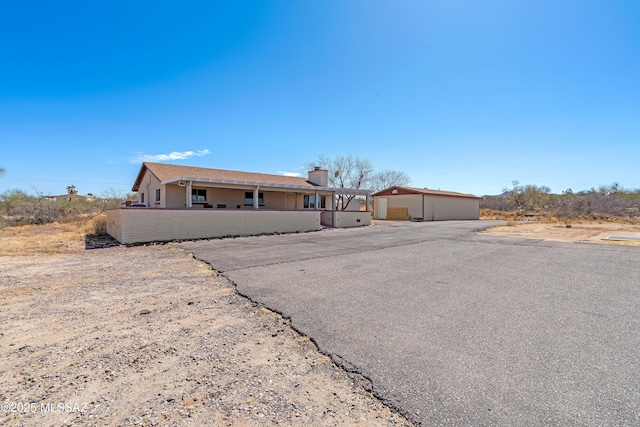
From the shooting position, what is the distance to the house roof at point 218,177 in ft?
47.9

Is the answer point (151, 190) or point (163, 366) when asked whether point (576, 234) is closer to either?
point (163, 366)

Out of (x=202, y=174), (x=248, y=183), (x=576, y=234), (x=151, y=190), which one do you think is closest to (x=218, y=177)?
(x=202, y=174)

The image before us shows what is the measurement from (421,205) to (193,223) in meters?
20.5

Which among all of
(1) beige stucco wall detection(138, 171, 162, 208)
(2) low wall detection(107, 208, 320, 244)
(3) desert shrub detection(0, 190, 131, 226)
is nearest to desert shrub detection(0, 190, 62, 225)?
(3) desert shrub detection(0, 190, 131, 226)

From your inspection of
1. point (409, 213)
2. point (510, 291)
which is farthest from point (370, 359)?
point (409, 213)

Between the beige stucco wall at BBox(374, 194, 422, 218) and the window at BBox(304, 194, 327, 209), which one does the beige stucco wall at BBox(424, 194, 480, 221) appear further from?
the window at BBox(304, 194, 327, 209)

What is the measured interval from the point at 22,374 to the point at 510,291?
6617 mm

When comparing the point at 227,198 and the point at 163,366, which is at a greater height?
the point at 227,198

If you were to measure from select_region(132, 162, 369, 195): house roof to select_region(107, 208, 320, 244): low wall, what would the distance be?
155 cm

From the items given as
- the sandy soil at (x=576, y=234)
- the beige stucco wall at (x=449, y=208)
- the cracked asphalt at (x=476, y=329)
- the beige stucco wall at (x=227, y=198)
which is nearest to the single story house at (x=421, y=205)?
the beige stucco wall at (x=449, y=208)

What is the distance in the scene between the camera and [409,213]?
27969 millimetres

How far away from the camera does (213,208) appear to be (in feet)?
52.3

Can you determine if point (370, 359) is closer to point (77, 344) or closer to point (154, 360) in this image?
point (154, 360)

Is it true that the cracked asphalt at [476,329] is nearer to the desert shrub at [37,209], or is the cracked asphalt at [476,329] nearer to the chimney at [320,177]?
the chimney at [320,177]
